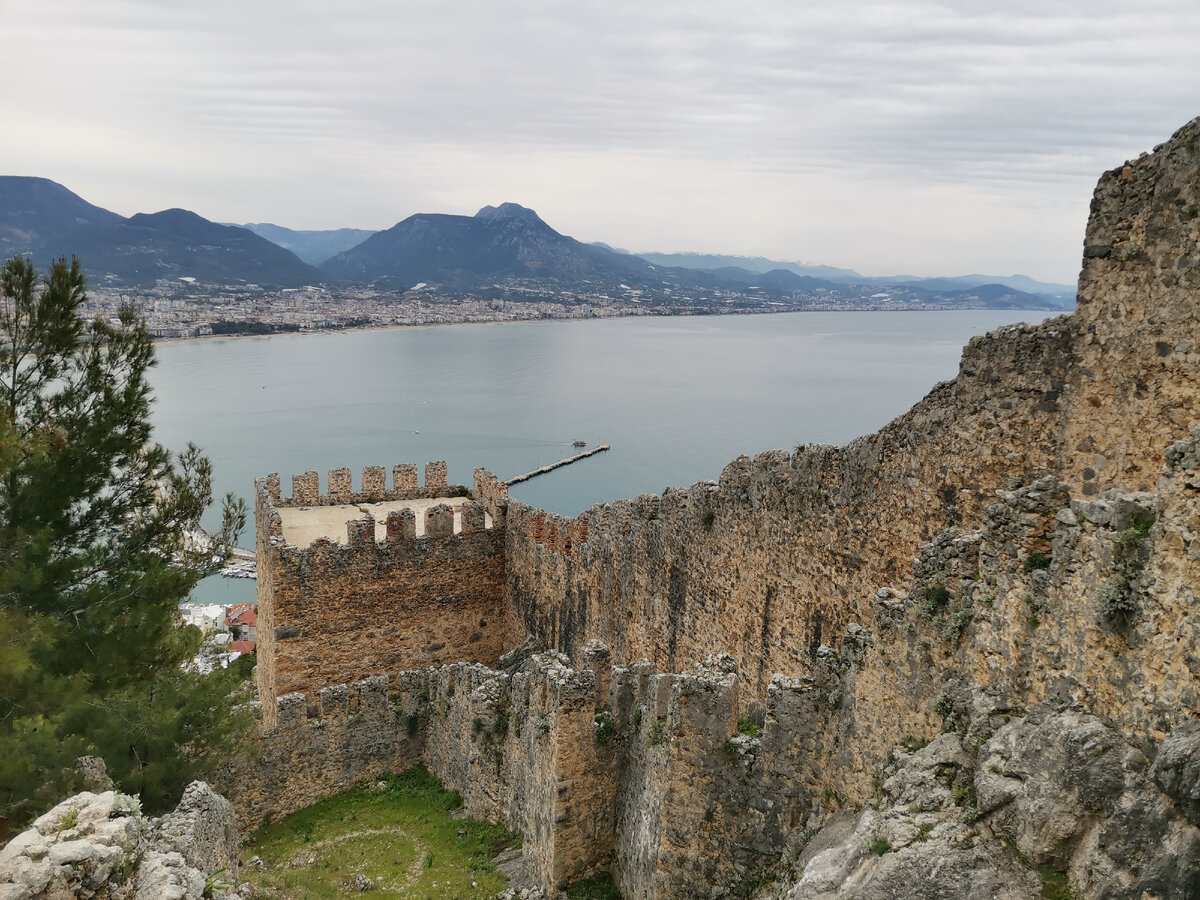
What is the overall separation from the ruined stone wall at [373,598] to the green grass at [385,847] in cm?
292

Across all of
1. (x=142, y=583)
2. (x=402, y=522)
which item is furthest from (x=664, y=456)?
(x=142, y=583)

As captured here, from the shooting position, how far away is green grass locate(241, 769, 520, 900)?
10914mm

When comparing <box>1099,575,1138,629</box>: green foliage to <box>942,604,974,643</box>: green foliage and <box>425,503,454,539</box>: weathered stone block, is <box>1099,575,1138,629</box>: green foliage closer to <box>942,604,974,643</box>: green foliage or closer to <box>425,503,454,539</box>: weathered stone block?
<box>942,604,974,643</box>: green foliage

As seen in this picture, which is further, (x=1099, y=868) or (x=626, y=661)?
(x=626, y=661)

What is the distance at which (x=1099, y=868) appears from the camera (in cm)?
417

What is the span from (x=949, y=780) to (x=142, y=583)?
1116 centimetres

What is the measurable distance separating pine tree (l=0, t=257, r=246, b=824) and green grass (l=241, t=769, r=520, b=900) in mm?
1826

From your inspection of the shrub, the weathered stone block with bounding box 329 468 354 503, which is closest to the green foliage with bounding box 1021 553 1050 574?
the shrub

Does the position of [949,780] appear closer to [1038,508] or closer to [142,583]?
[1038,508]

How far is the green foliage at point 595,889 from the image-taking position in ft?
30.5

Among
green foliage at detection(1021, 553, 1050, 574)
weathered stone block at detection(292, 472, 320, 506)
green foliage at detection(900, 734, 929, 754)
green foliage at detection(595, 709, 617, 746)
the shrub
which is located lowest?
green foliage at detection(595, 709, 617, 746)

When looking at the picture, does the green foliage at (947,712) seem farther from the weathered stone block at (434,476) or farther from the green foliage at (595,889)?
the weathered stone block at (434,476)

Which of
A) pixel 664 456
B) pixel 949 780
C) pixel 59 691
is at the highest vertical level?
pixel 949 780

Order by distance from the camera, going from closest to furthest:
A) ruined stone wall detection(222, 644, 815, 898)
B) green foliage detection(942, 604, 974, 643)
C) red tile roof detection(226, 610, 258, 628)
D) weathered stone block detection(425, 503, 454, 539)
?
green foliage detection(942, 604, 974, 643) < ruined stone wall detection(222, 644, 815, 898) < weathered stone block detection(425, 503, 454, 539) < red tile roof detection(226, 610, 258, 628)
